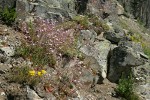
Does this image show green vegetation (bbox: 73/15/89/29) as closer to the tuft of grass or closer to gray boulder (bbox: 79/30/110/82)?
gray boulder (bbox: 79/30/110/82)

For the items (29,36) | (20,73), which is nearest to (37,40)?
(29,36)

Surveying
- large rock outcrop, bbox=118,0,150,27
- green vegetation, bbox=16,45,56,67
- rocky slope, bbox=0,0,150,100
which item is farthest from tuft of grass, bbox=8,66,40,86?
large rock outcrop, bbox=118,0,150,27

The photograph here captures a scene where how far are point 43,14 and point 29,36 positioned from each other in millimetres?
2421

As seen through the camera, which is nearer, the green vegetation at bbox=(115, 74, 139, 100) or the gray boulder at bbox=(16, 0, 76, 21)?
the green vegetation at bbox=(115, 74, 139, 100)

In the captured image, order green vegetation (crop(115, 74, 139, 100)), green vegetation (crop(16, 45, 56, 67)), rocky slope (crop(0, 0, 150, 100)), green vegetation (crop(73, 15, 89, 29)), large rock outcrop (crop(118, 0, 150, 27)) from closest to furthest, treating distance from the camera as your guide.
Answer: rocky slope (crop(0, 0, 150, 100)) < green vegetation (crop(16, 45, 56, 67)) < green vegetation (crop(115, 74, 139, 100)) < green vegetation (crop(73, 15, 89, 29)) < large rock outcrop (crop(118, 0, 150, 27))

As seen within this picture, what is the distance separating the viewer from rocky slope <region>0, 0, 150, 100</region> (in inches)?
352

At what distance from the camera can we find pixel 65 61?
1064cm

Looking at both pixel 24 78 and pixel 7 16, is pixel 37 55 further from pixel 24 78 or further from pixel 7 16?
pixel 7 16

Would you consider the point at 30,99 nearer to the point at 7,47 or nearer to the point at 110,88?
the point at 7,47

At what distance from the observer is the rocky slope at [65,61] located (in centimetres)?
894

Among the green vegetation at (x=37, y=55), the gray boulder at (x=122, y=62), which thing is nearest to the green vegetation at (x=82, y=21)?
the gray boulder at (x=122, y=62)

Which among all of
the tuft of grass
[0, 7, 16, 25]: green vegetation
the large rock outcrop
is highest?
[0, 7, 16, 25]: green vegetation

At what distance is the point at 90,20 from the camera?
1545 centimetres

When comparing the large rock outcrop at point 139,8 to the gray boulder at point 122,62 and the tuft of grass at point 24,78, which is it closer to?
the gray boulder at point 122,62
